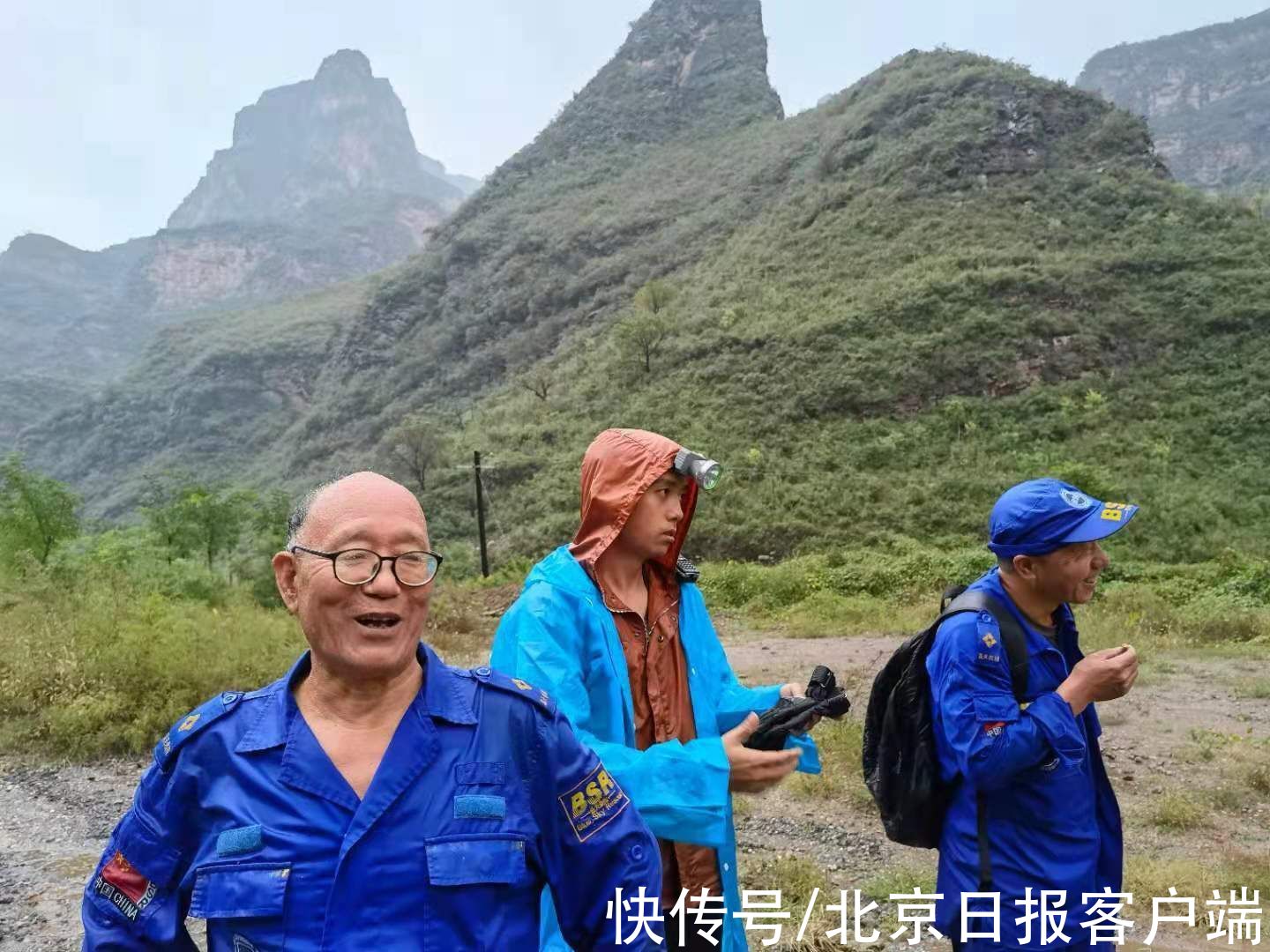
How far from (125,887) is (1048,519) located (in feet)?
6.13

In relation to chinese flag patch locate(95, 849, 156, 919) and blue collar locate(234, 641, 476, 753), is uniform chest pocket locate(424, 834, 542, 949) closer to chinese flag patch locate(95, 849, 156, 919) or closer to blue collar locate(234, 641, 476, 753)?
blue collar locate(234, 641, 476, 753)

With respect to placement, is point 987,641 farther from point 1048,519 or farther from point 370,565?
point 370,565

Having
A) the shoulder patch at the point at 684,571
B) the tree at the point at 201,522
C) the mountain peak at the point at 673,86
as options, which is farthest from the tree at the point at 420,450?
the mountain peak at the point at 673,86

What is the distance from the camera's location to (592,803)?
4.10ft

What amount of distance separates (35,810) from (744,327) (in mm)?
29106

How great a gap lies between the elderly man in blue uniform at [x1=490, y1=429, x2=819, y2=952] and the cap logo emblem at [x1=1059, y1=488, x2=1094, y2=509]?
77 centimetres

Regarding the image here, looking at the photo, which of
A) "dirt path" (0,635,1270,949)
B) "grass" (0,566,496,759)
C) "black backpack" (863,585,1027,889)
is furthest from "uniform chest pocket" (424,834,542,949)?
"grass" (0,566,496,759)

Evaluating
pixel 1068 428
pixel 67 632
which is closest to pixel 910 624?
pixel 67 632

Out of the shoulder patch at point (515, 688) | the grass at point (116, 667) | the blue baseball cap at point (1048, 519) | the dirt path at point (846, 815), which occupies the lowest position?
the dirt path at point (846, 815)

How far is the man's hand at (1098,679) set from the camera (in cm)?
182

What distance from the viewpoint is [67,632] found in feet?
24.1

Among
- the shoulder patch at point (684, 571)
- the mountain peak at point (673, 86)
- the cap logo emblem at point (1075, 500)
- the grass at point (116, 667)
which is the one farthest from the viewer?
the mountain peak at point (673, 86)

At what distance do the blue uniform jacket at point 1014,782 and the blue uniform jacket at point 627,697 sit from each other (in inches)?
Result: 13.7

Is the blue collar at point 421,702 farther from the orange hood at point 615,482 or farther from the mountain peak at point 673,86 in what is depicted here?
the mountain peak at point 673,86
